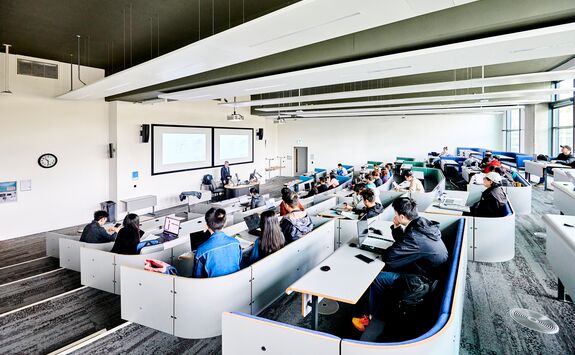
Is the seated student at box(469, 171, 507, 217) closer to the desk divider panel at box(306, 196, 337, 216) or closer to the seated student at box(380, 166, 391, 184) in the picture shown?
the desk divider panel at box(306, 196, 337, 216)

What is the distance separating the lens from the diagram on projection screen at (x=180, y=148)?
33.0ft

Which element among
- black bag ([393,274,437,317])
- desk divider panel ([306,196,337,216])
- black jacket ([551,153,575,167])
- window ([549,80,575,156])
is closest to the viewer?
black bag ([393,274,437,317])

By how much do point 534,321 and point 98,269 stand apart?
5.31 meters

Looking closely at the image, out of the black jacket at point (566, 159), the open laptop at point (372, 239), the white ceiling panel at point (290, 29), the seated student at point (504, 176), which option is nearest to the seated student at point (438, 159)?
the black jacket at point (566, 159)

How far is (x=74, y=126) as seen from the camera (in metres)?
8.37

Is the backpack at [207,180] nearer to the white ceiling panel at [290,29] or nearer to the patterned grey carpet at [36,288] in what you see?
the patterned grey carpet at [36,288]

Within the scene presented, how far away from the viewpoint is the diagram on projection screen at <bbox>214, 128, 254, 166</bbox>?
1234 centimetres

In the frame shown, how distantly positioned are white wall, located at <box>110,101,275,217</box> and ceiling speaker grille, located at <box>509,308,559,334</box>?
9070 millimetres

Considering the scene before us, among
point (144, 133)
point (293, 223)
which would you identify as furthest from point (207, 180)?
point (293, 223)

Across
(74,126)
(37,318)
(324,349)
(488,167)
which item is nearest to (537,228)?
(488,167)

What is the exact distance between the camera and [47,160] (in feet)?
26.0

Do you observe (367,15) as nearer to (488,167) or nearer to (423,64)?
(423,64)

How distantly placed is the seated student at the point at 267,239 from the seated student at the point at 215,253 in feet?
1.64

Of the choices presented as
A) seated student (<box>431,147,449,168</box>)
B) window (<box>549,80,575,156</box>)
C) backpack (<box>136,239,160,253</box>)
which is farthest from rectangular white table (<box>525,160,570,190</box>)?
backpack (<box>136,239,160,253</box>)
